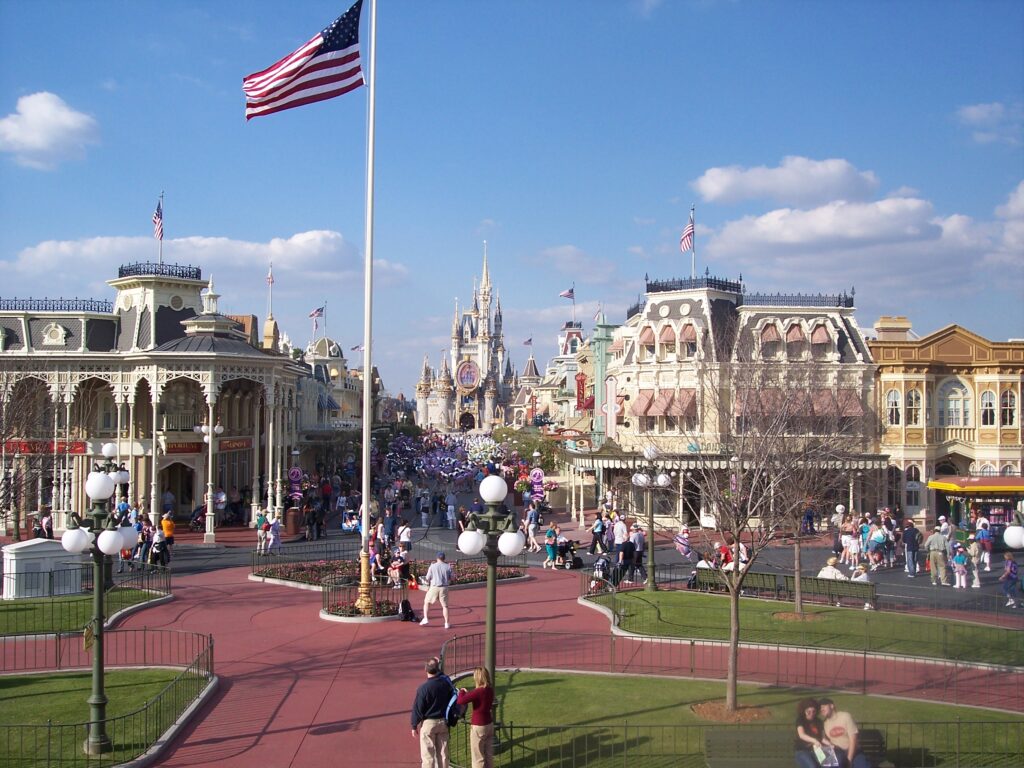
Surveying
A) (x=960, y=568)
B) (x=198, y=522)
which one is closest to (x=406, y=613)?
(x=960, y=568)

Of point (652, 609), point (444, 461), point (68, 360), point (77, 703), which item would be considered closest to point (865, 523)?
point (652, 609)

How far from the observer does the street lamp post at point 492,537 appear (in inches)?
446

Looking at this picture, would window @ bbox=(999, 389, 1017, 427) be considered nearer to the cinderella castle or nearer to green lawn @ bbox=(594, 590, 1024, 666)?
green lawn @ bbox=(594, 590, 1024, 666)

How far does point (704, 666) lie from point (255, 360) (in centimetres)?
2435

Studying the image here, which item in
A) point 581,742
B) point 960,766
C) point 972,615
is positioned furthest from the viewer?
point 972,615

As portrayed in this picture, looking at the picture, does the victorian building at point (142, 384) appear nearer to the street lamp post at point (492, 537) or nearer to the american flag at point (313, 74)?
the american flag at point (313, 74)

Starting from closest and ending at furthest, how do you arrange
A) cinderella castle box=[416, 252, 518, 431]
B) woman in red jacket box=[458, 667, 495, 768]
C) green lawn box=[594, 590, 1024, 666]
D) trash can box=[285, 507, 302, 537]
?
woman in red jacket box=[458, 667, 495, 768] → green lawn box=[594, 590, 1024, 666] → trash can box=[285, 507, 302, 537] → cinderella castle box=[416, 252, 518, 431]

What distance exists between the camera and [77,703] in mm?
13031

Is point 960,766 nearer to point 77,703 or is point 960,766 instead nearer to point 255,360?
point 77,703

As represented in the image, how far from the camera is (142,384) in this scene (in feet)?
123

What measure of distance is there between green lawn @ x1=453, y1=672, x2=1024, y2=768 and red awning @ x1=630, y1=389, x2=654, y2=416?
25.9 m

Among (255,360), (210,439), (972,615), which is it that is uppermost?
(255,360)

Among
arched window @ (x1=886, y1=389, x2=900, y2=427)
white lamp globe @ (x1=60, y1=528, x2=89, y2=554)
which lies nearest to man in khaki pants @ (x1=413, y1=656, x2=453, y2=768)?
white lamp globe @ (x1=60, y1=528, x2=89, y2=554)

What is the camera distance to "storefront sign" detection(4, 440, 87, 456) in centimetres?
3069
